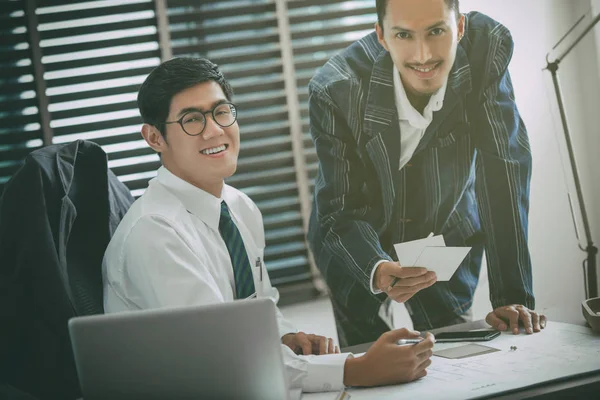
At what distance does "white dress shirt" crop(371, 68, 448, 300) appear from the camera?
2014mm

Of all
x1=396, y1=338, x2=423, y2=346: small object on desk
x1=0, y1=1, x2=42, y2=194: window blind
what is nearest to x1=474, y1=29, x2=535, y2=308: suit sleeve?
x1=396, y1=338, x2=423, y2=346: small object on desk

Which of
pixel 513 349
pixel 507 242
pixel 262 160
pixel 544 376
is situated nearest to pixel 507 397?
pixel 544 376

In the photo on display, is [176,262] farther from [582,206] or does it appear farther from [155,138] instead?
[582,206]

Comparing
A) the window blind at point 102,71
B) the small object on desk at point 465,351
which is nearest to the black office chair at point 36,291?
the small object on desk at point 465,351

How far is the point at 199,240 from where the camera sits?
5.16ft

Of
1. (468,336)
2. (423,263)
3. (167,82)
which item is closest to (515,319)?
(468,336)

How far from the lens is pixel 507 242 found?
197 cm

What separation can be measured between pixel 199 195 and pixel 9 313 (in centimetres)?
53

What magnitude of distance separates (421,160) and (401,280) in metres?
0.54

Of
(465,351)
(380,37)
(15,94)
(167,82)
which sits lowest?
(465,351)

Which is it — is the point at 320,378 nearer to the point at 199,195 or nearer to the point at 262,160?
the point at 199,195

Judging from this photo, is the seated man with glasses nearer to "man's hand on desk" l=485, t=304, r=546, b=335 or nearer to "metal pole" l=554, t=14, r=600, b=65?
"man's hand on desk" l=485, t=304, r=546, b=335

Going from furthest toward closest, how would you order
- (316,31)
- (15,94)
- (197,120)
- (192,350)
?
(316,31)
(15,94)
(197,120)
(192,350)

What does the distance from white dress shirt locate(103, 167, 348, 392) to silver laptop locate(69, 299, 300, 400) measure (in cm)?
27
